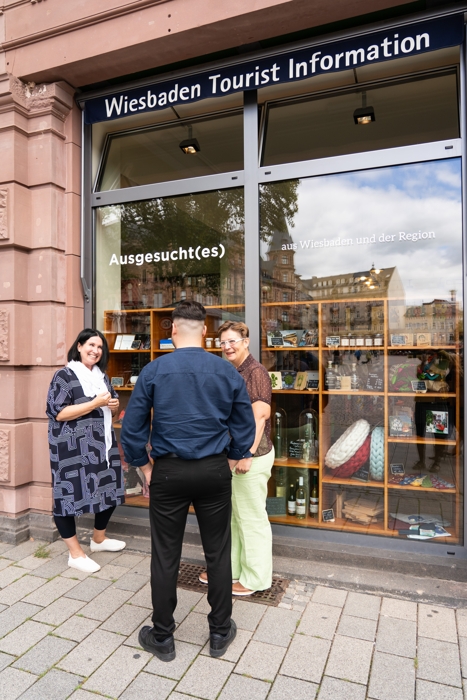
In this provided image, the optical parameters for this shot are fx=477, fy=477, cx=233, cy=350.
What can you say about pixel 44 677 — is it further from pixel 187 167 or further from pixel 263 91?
pixel 263 91

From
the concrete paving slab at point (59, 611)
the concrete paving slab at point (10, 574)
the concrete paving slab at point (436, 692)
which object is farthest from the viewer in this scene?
the concrete paving slab at point (10, 574)

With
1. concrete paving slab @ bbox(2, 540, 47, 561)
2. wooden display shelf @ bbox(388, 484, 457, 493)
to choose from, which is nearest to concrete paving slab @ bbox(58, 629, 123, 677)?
concrete paving slab @ bbox(2, 540, 47, 561)

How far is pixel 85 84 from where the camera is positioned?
4.71 meters

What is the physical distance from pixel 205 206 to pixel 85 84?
171 cm

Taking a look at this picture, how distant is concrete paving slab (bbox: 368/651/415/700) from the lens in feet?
8.00

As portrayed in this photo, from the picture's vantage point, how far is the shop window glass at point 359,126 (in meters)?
4.07

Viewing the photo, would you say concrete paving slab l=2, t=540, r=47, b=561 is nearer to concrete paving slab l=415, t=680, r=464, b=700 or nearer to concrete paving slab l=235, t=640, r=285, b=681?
concrete paving slab l=235, t=640, r=285, b=681

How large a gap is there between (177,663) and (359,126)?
4.46m

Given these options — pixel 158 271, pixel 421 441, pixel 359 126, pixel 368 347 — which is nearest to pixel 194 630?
pixel 421 441

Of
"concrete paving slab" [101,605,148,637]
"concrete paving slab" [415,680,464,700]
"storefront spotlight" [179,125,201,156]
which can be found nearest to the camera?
"concrete paving slab" [415,680,464,700]

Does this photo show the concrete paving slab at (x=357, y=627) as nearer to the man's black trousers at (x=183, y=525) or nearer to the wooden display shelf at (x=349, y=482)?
the man's black trousers at (x=183, y=525)

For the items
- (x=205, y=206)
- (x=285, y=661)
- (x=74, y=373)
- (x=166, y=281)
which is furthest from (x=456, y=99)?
(x=285, y=661)

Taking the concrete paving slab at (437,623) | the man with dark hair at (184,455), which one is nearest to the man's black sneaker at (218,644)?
the man with dark hair at (184,455)

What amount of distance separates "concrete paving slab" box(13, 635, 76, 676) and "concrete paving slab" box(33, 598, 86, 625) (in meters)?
0.19
